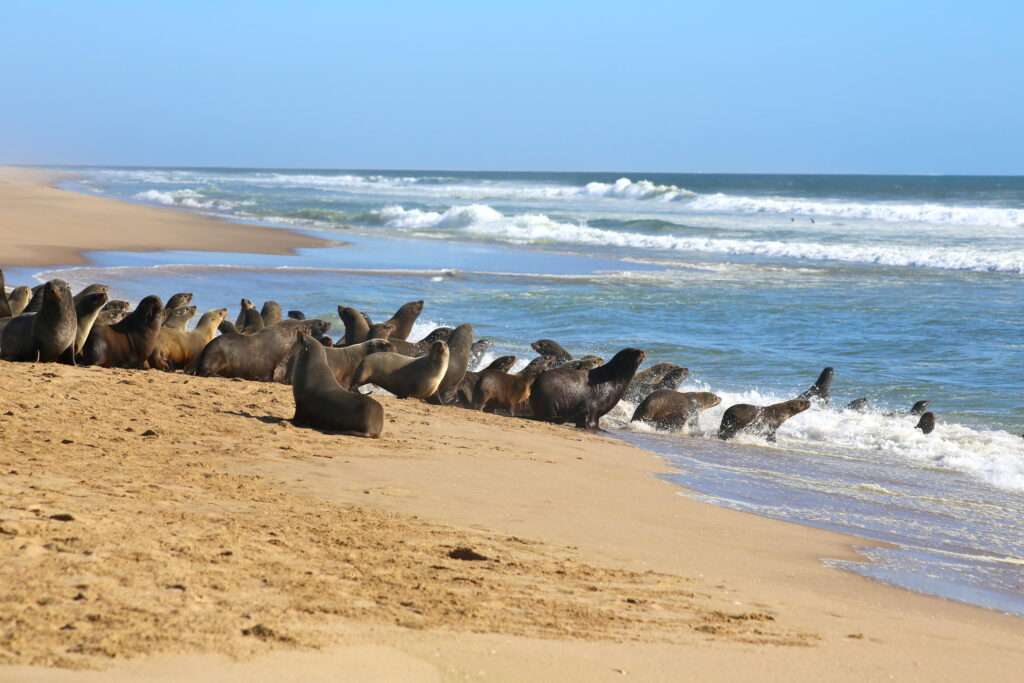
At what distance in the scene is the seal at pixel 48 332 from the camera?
10312 mm

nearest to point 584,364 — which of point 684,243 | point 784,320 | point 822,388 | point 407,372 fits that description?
point 407,372

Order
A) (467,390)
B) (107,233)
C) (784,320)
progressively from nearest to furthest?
(467,390) < (784,320) < (107,233)

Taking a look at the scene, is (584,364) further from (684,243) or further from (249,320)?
(684,243)

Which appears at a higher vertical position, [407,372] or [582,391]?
[407,372]

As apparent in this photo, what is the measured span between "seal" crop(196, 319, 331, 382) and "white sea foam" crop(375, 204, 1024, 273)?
72.9ft

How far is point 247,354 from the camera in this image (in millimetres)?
11211

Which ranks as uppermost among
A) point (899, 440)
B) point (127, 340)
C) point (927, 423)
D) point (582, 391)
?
point (127, 340)

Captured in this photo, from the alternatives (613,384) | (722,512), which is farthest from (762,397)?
(722,512)

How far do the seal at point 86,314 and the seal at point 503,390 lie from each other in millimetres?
3484

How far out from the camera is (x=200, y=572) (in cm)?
459

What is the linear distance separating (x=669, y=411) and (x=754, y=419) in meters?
0.82

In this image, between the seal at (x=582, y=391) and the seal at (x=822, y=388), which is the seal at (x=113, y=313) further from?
the seal at (x=822, y=388)

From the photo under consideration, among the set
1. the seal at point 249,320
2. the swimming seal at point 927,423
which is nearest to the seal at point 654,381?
the swimming seal at point 927,423

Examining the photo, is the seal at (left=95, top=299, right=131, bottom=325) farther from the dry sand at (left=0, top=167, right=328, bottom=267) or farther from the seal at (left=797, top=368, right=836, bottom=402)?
the dry sand at (left=0, top=167, right=328, bottom=267)
